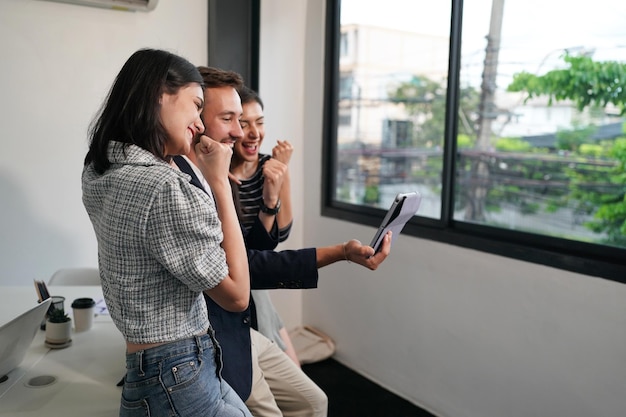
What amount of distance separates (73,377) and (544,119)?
1.96 metres

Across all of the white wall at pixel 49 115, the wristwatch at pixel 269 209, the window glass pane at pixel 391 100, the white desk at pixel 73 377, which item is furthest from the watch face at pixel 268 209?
the white wall at pixel 49 115

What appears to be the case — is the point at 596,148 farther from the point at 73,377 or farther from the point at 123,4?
the point at 123,4

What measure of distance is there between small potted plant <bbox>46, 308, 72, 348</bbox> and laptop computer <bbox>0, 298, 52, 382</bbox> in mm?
155

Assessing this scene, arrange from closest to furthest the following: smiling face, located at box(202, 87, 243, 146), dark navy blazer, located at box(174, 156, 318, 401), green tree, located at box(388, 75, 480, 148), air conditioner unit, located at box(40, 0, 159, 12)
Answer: dark navy blazer, located at box(174, 156, 318, 401), smiling face, located at box(202, 87, 243, 146), green tree, located at box(388, 75, 480, 148), air conditioner unit, located at box(40, 0, 159, 12)

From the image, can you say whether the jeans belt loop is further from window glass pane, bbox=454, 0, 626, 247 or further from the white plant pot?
window glass pane, bbox=454, 0, 626, 247

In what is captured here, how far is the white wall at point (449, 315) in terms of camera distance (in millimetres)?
2193

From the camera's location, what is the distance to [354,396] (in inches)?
119

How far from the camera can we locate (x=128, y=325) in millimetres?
1095

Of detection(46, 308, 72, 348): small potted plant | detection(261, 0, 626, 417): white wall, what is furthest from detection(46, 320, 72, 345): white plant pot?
detection(261, 0, 626, 417): white wall

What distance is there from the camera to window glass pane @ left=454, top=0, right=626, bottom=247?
2211 mm

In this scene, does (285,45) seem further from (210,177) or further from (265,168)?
(210,177)

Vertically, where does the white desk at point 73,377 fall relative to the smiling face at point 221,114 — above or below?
below

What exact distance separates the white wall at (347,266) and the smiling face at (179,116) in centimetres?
162

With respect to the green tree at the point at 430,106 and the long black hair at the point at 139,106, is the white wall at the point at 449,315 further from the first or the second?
the long black hair at the point at 139,106
